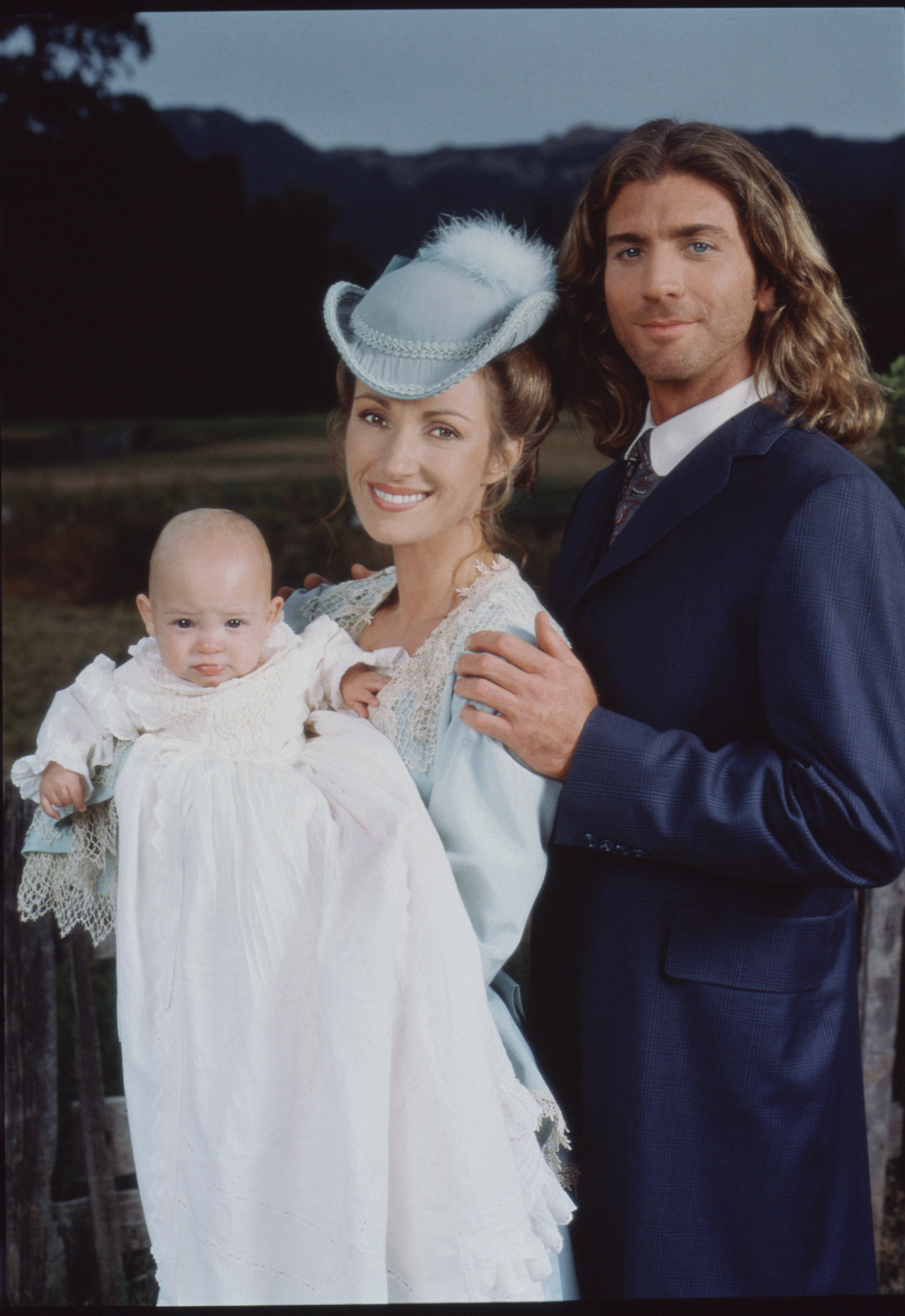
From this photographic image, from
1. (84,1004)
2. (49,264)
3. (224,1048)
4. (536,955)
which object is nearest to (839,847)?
(536,955)

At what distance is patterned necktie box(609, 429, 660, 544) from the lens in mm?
2258

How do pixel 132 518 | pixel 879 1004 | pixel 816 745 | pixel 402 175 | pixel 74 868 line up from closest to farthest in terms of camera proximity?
1. pixel 816 745
2. pixel 74 868
3. pixel 879 1004
4. pixel 402 175
5. pixel 132 518

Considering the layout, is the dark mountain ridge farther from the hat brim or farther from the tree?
the hat brim

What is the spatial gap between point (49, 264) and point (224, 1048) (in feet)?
11.0

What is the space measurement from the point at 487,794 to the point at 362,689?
1.19 feet

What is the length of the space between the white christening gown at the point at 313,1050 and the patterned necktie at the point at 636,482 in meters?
0.70

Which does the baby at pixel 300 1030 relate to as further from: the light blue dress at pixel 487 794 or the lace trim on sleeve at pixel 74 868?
the lace trim on sleeve at pixel 74 868

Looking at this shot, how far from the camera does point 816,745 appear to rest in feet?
6.07

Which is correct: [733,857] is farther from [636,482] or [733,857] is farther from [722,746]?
[636,482]

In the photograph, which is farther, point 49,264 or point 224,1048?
point 49,264

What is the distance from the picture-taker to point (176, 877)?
194 cm

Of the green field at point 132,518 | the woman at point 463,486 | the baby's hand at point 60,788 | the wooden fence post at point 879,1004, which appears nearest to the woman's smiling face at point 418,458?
the woman at point 463,486

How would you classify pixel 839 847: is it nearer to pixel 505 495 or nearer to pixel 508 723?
pixel 508 723

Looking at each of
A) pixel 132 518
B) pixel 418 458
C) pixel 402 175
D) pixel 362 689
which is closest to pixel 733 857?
pixel 362 689
